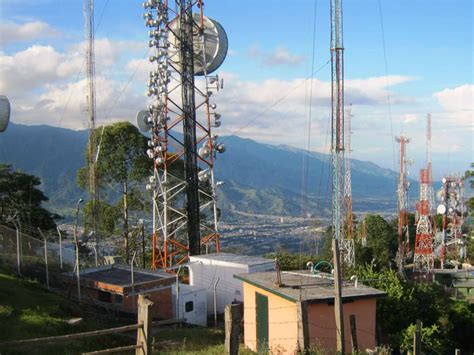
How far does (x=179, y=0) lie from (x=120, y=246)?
14.9 metres

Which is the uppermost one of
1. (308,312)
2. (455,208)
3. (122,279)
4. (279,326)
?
(455,208)

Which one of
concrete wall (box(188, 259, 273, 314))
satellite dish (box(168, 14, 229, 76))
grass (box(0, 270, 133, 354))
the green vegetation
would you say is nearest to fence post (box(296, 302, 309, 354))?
grass (box(0, 270, 133, 354))

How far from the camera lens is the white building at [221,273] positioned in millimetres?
18953

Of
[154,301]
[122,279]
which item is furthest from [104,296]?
[154,301]

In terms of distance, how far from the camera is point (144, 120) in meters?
22.7

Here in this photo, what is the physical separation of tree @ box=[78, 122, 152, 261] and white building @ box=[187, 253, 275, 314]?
33.2 feet

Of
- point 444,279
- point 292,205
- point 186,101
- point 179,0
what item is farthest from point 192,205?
point 292,205

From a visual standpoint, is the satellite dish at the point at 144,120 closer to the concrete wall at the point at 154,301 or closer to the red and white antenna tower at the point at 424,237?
the concrete wall at the point at 154,301

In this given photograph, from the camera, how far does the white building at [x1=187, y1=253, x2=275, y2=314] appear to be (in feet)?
62.2

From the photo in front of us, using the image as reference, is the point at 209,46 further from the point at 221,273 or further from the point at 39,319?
the point at 39,319

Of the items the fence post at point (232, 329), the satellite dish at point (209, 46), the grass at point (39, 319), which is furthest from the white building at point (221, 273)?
the fence post at point (232, 329)

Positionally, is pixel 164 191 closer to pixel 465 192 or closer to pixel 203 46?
pixel 203 46

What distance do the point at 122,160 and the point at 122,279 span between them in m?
13.0

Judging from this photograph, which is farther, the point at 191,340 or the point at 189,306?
the point at 189,306
